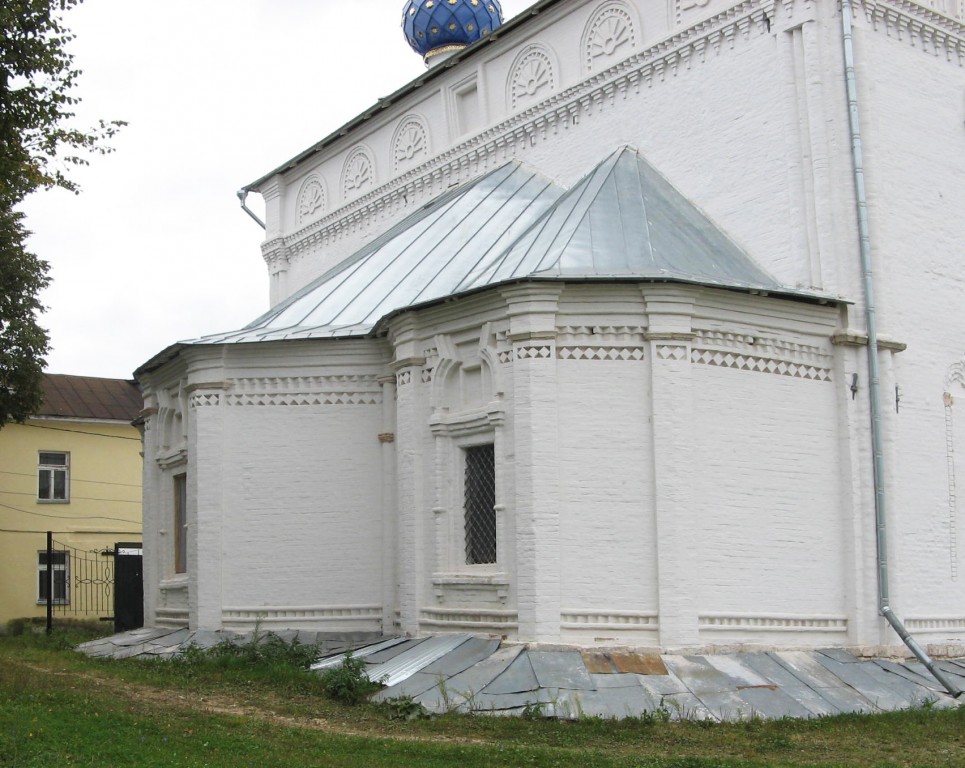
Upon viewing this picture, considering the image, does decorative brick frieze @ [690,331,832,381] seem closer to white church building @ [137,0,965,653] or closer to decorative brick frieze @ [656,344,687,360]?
white church building @ [137,0,965,653]

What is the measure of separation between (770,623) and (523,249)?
5066 millimetres

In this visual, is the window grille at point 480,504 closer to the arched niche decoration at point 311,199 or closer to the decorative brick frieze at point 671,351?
the decorative brick frieze at point 671,351

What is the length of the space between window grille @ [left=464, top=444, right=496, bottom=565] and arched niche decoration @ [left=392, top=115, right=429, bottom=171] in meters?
8.39

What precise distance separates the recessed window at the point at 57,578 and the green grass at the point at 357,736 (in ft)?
55.8

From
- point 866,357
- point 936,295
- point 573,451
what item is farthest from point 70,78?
point 936,295

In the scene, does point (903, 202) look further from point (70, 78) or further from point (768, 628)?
point (70, 78)

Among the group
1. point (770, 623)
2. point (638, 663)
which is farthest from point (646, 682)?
→ point (770, 623)

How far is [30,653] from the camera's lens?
1755cm

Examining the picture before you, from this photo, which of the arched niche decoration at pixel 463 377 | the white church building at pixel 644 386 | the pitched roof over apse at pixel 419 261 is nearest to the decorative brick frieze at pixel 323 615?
the white church building at pixel 644 386

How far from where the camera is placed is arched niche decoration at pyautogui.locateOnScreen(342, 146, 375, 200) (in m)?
23.1

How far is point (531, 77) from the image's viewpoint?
19344 mm

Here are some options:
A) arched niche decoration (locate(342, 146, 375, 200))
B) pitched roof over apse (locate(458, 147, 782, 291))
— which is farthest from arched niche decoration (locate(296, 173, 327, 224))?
pitched roof over apse (locate(458, 147, 782, 291))

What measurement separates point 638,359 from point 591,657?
3.23m

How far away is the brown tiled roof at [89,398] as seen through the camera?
3061 cm
